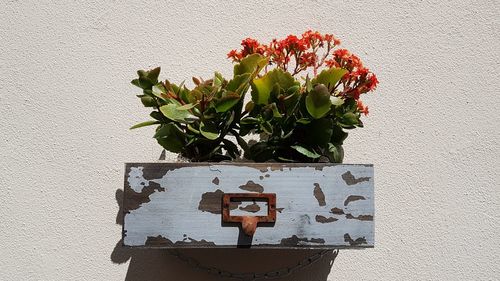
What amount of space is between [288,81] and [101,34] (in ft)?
1.62

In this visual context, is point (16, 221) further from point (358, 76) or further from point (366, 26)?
point (366, 26)

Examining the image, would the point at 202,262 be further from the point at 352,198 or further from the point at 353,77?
the point at 353,77

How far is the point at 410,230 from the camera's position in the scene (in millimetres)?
1272

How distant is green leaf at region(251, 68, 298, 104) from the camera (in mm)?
1042

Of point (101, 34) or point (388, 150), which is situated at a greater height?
point (101, 34)

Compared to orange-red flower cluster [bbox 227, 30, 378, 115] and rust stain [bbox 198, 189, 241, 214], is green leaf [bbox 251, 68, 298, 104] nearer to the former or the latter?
orange-red flower cluster [bbox 227, 30, 378, 115]

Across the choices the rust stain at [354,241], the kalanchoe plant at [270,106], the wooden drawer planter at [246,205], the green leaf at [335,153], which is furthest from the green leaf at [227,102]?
the rust stain at [354,241]

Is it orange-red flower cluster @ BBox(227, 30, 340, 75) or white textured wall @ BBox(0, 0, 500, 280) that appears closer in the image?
orange-red flower cluster @ BBox(227, 30, 340, 75)

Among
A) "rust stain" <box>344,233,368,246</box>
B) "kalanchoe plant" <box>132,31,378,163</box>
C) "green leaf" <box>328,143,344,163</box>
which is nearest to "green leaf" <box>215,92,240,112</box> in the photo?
"kalanchoe plant" <box>132,31,378,163</box>

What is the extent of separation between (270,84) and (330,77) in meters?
0.11

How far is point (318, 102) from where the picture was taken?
3.32 feet

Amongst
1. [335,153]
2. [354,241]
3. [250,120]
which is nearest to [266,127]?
[250,120]

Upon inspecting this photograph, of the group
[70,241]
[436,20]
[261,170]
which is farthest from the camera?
[436,20]

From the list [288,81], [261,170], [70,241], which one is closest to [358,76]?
[288,81]
